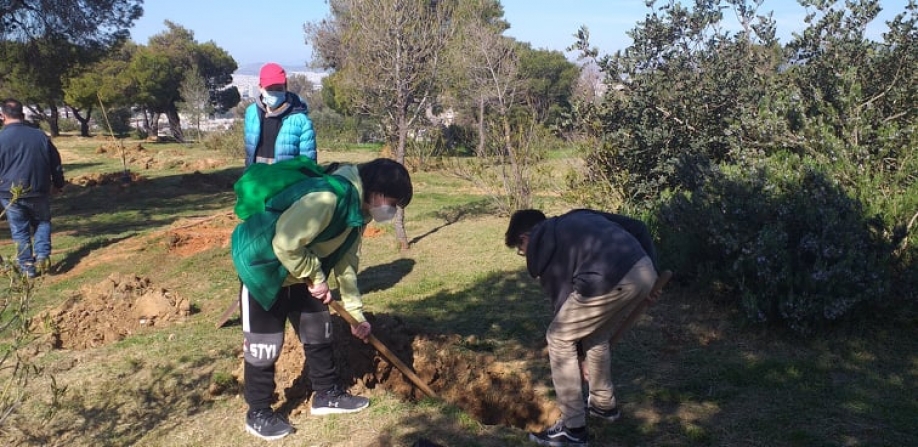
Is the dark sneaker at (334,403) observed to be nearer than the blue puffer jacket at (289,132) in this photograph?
Yes

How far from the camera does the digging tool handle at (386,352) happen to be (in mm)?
3850

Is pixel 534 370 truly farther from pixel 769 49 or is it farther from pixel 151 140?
pixel 151 140

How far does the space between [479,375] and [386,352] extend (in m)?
0.93

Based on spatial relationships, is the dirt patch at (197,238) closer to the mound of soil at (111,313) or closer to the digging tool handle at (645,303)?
the mound of soil at (111,313)

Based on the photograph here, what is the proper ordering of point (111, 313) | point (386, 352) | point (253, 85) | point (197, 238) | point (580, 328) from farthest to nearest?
point (253, 85)
point (197, 238)
point (111, 313)
point (386, 352)
point (580, 328)

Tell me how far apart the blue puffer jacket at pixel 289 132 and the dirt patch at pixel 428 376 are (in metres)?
1.55

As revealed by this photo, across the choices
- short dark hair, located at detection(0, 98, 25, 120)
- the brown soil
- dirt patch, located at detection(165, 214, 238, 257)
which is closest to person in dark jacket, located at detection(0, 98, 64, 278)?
short dark hair, located at detection(0, 98, 25, 120)

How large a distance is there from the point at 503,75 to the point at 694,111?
13.2m

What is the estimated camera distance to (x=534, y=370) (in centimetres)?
481

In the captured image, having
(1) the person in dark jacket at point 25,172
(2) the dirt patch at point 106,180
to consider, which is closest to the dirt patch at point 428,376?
(1) the person in dark jacket at point 25,172

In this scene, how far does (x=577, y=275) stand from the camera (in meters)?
3.33

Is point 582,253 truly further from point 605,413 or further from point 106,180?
point 106,180

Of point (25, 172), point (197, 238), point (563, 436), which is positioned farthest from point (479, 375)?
point (197, 238)

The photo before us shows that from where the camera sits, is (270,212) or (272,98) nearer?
(270,212)
